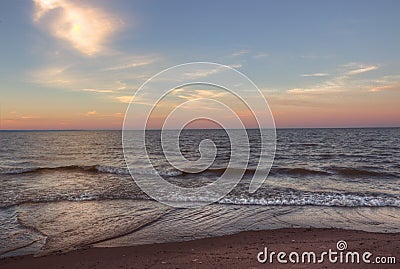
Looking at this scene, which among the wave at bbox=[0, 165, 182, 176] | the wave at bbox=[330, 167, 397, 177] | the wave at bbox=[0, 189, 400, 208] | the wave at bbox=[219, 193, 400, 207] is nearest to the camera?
the wave at bbox=[219, 193, 400, 207]

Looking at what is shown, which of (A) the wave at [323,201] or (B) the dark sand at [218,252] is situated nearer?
(B) the dark sand at [218,252]

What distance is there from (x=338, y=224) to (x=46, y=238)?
26.9 feet

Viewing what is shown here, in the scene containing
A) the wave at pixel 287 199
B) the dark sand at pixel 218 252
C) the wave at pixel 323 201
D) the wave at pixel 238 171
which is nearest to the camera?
the dark sand at pixel 218 252

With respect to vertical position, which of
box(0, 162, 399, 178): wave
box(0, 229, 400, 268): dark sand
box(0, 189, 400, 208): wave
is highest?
box(0, 229, 400, 268): dark sand

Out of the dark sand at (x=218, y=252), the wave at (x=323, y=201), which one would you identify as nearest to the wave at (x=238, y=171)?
the wave at (x=323, y=201)

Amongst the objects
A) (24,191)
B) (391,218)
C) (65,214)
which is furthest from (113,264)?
(24,191)

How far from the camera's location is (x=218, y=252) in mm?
6512

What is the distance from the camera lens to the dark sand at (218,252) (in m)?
5.91

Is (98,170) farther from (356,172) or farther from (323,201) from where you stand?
(356,172)

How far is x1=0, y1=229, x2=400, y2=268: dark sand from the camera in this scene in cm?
591

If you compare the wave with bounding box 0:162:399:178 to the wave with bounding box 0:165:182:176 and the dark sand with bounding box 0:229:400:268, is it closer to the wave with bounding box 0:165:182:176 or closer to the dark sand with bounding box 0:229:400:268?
the wave with bounding box 0:165:182:176

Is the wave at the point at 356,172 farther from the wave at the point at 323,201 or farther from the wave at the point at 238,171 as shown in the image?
the wave at the point at 323,201

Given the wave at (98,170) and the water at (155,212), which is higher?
the water at (155,212)

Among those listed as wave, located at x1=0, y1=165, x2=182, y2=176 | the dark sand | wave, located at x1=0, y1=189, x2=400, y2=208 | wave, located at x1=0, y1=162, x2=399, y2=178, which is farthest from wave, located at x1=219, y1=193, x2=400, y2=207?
wave, located at x1=0, y1=165, x2=182, y2=176
